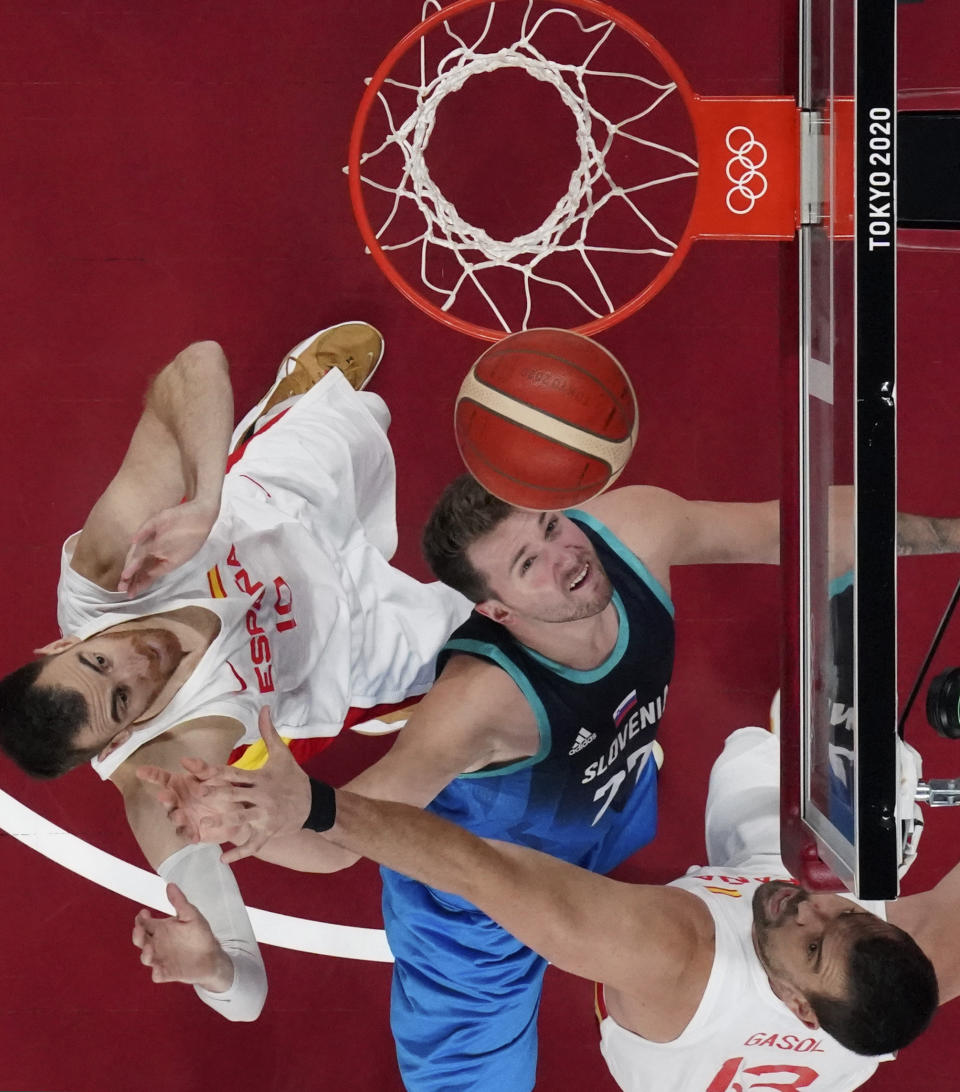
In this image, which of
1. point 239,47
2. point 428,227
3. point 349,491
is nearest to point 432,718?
point 349,491

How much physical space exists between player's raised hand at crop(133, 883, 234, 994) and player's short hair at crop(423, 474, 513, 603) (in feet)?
3.03

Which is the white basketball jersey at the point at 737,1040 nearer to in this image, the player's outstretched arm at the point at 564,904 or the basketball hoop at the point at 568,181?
the player's outstretched arm at the point at 564,904

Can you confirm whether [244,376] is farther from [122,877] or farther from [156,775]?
[156,775]

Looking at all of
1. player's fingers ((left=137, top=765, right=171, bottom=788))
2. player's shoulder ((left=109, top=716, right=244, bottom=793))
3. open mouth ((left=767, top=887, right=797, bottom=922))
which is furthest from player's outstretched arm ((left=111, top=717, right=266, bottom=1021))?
open mouth ((left=767, top=887, right=797, bottom=922))

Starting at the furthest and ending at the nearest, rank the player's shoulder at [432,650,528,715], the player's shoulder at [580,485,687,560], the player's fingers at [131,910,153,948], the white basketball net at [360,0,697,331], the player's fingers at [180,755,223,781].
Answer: the white basketball net at [360,0,697,331] < the player's shoulder at [580,485,687,560] < the player's shoulder at [432,650,528,715] < the player's fingers at [131,910,153,948] < the player's fingers at [180,755,223,781]

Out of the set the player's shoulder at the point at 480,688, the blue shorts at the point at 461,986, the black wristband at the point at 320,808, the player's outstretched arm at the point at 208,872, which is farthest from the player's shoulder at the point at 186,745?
the black wristband at the point at 320,808

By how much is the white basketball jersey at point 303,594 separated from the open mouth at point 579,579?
1.34 ft

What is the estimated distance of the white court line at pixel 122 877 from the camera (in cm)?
308

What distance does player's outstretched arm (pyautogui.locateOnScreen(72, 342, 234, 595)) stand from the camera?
2.29m

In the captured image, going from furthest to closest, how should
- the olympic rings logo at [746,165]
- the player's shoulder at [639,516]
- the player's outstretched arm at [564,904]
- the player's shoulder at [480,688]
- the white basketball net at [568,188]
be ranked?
the white basketball net at [568,188], the player's shoulder at [639,516], the player's shoulder at [480,688], the olympic rings logo at [746,165], the player's outstretched arm at [564,904]

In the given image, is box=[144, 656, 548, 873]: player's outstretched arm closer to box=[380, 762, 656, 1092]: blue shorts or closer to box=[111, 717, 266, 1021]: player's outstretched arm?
box=[111, 717, 266, 1021]: player's outstretched arm

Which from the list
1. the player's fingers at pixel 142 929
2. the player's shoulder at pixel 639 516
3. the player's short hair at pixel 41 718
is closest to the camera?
the player's fingers at pixel 142 929

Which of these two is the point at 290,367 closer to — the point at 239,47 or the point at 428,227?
the point at 428,227

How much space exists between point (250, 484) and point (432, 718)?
0.74m
